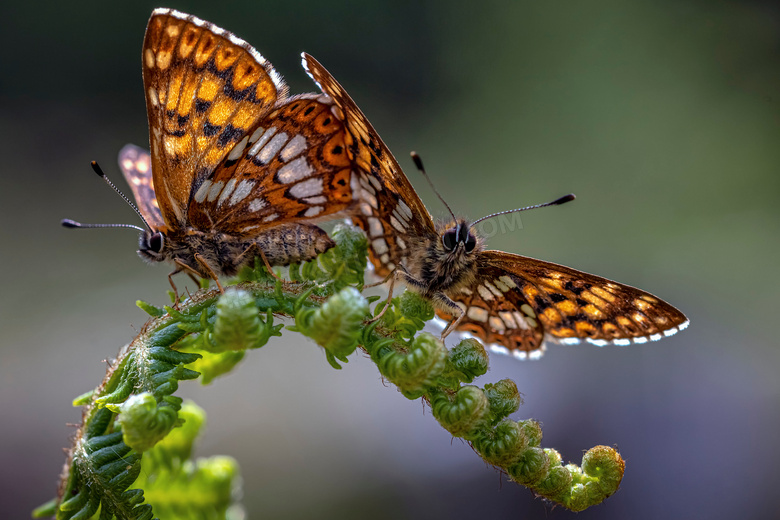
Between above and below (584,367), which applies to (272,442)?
below

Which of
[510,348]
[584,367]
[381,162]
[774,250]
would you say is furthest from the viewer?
[774,250]

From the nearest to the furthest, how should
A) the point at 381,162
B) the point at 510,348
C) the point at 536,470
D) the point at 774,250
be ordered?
the point at 536,470
the point at 381,162
the point at 510,348
the point at 774,250

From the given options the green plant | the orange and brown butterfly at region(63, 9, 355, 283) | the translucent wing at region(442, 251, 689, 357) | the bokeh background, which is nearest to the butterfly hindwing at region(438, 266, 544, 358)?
the translucent wing at region(442, 251, 689, 357)

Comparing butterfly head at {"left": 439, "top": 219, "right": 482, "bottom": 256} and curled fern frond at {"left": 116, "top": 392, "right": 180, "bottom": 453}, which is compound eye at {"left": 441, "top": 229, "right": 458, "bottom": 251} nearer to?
butterfly head at {"left": 439, "top": 219, "right": 482, "bottom": 256}

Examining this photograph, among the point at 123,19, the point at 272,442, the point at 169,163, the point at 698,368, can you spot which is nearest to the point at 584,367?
the point at 698,368

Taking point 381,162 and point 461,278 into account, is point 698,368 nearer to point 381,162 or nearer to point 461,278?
point 461,278

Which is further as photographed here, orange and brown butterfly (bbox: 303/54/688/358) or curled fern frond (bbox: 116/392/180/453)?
orange and brown butterfly (bbox: 303/54/688/358)

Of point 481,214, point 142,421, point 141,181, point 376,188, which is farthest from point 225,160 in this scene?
point 481,214
